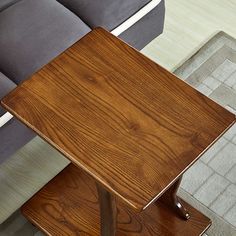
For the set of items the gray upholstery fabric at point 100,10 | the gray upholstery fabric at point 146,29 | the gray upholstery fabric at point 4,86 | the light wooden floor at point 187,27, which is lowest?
the gray upholstery fabric at point 4,86

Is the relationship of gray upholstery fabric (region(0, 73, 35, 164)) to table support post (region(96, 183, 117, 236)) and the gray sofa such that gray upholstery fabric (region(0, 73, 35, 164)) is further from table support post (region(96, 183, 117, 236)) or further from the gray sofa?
table support post (region(96, 183, 117, 236))

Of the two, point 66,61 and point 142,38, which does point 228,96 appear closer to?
point 142,38

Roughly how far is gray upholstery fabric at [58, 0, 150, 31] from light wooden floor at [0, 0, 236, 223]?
1.02 feet

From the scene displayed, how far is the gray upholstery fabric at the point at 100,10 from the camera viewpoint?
145cm

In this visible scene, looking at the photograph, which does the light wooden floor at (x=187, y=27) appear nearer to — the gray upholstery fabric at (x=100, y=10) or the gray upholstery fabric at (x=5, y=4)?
the gray upholstery fabric at (x=100, y=10)

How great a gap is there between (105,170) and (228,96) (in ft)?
2.88

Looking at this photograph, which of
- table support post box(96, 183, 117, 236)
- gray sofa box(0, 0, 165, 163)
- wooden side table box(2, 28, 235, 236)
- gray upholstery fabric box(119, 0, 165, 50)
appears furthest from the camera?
gray upholstery fabric box(119, 0, 165, 50)

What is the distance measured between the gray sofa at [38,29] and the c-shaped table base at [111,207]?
1.31 feet

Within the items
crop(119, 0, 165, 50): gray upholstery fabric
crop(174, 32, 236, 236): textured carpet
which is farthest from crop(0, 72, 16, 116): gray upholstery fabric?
crop(174, 32, 236, 236): textured carpet

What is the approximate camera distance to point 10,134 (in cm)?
135

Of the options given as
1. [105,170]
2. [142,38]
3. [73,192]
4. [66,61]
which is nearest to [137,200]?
[105,170]

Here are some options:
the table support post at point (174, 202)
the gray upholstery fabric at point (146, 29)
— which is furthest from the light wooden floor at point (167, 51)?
the table support post at point (174, 202)

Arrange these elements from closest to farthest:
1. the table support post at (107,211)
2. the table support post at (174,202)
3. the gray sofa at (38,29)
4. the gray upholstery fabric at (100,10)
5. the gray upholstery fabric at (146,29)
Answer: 1. the table support post at (107,211)
2. the table support post at (174,202)
3. the gray sofa at (38,29)
4. the gray upholstery fabric at (100,10)
5. the gray upholstery fabric at (146,29)

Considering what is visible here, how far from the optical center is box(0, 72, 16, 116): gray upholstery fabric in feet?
4.17
